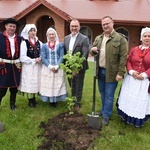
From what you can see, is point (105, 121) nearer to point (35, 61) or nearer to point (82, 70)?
point (82, 70)

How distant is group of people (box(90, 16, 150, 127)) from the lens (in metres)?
3.60

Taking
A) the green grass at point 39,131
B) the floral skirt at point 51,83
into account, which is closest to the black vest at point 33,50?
the floral skirt at point 51,83

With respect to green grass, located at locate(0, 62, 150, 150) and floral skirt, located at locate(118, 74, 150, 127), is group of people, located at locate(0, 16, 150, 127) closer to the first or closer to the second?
floral skirt, located at locate(118, 74, 150, 127)

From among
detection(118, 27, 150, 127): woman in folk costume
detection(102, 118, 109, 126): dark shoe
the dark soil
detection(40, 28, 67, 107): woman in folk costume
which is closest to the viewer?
the dark soil

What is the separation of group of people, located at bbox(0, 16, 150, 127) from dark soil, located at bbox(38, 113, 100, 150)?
460mm

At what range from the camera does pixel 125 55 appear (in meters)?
3.65

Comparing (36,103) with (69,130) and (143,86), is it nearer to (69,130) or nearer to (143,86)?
(69,130)

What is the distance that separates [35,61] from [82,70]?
982 millimetres

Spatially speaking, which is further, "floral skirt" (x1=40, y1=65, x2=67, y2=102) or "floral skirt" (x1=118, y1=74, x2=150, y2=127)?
"floral skirt" (x1=40, y1=65, x2=67, y2=102)

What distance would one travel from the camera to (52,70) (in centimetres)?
441

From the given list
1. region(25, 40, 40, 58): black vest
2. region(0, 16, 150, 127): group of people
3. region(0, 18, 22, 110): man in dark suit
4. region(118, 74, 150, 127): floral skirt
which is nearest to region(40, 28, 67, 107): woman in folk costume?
region(0, 16, 150, 127): group of people

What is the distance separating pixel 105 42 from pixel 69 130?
5.45ft

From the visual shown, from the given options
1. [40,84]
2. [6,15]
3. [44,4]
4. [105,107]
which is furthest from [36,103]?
[6,15]

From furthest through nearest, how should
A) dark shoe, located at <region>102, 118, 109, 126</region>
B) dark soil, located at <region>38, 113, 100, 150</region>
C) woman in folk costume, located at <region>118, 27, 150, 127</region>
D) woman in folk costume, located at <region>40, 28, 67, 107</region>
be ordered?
woman in folk costume, located at <region>40, 28, 67, 107</region>
dark shoe, located at <region>102, 118, 109, 126</region>
woman in folk costume, located at <region>118, 27, 150, 127</region>
dark soil, located at <region>38, 113, 100, 150</region>
